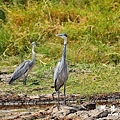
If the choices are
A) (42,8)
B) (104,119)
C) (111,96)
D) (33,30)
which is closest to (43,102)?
(111,96)

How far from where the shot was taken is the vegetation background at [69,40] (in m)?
12.6

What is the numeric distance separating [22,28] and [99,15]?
2.01 metres

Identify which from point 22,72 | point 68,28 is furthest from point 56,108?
point 68,28

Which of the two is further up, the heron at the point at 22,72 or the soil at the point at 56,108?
the heron at the point at 22,72

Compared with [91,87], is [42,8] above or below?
above

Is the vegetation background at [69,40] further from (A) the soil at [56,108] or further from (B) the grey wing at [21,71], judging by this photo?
(A) the soil at [56,108]

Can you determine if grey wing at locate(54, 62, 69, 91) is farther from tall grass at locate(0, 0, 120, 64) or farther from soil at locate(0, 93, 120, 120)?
tall grass at locate(0, 0, 120, 64)

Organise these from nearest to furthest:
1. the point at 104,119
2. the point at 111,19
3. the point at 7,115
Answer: the point at 104,119
the point at 7,115
the point at 111,19

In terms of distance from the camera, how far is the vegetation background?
12.6 meters

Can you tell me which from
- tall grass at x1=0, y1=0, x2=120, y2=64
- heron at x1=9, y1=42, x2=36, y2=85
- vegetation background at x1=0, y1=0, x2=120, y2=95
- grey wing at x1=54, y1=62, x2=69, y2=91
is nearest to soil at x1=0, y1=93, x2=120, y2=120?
grey wing at x1=54, y1=62, x2=69, y2=91

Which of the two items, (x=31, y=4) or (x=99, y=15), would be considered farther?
(x=31, y=4)

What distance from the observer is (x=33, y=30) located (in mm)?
16344

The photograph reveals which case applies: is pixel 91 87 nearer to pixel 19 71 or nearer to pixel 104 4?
pixel 19 71

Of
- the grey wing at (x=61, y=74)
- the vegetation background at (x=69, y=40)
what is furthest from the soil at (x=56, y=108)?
the vegetation background at (x=69, y=40)
